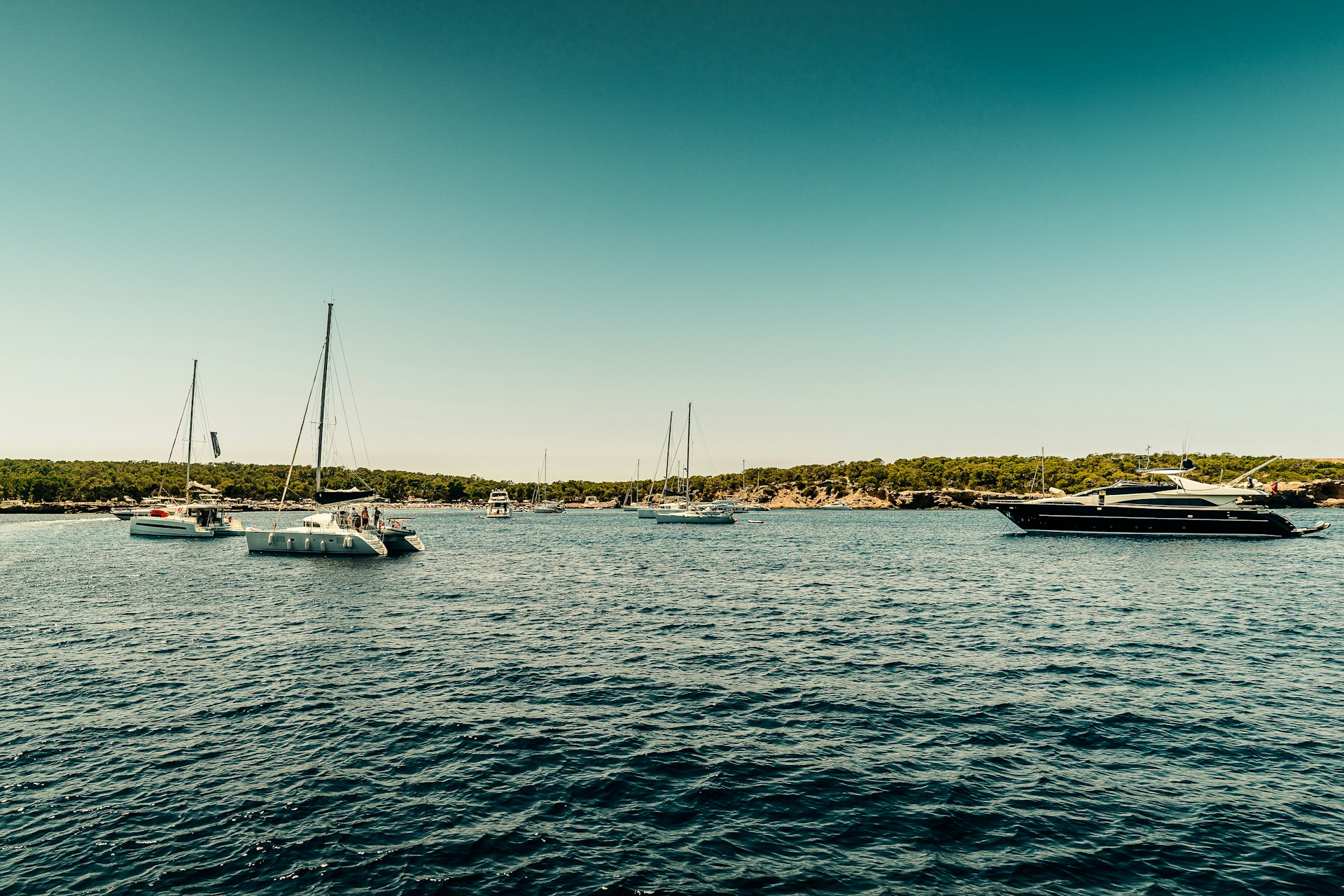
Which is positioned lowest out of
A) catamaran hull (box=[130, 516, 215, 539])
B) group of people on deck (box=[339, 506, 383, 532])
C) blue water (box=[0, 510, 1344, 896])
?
catamaran hull (box=[130, 516, 215, 539])

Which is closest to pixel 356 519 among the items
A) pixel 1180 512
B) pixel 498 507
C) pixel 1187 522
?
pixel 1180 512

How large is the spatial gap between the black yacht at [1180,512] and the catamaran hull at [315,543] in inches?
3688

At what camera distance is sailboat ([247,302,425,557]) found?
6219cm

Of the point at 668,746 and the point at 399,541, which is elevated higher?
the point at 399,541

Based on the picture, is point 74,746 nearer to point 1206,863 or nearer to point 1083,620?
point 1206,863

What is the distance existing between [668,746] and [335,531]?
5507cm

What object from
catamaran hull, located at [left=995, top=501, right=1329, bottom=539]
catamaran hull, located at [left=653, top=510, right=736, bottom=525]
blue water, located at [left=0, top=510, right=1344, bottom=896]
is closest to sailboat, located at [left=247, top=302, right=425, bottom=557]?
blue water, located at [left=0, top=510, right=1344, bottom=896]

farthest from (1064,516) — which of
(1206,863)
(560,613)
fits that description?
(1206,863)

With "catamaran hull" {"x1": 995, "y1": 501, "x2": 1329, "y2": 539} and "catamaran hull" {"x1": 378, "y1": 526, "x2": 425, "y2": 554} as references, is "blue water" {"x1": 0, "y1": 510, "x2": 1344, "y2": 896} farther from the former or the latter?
"catamaran hull" {"x1": 995, "y1": 501, "x2": 1329, "y2": 539}

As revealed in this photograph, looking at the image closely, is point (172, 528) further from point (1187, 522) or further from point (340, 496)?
point (1187, 522)

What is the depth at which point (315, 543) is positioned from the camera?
63688 mm

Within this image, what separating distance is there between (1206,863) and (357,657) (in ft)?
92.1

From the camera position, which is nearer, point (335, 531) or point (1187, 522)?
point (335, 531)

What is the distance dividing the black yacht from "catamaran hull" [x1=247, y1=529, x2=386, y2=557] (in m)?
93.7
